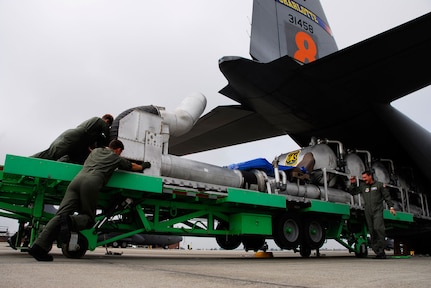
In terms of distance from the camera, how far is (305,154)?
9172 millimetres

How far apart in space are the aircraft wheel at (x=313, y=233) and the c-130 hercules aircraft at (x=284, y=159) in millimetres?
26

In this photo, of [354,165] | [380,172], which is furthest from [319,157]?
[380,172]

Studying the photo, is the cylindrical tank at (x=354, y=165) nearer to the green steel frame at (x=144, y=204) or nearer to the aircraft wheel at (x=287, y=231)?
the green steel frame at (x=144, y=204)

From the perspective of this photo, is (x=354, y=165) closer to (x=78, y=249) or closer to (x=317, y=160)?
(x=317, y=160)

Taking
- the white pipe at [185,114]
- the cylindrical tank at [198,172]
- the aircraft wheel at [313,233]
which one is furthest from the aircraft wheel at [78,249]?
the aircraft wheel at [313,233]

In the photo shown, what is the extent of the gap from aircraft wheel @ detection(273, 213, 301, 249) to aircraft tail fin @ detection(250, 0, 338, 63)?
371 centimetres

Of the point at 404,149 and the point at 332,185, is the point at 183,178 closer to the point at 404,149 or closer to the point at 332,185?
the point at 332,185

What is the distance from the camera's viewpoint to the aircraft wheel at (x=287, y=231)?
7.27 metres

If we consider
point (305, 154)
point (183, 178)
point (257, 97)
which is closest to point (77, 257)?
point (183, 178)

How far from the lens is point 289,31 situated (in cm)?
997

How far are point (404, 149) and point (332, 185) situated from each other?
2661 millimetres

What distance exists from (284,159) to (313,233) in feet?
7.95

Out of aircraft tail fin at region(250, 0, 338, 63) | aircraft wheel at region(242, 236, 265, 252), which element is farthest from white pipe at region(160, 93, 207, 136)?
aircraft wheel at region(242, 236, 265, 252)

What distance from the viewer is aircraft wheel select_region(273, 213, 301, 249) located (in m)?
7.27
